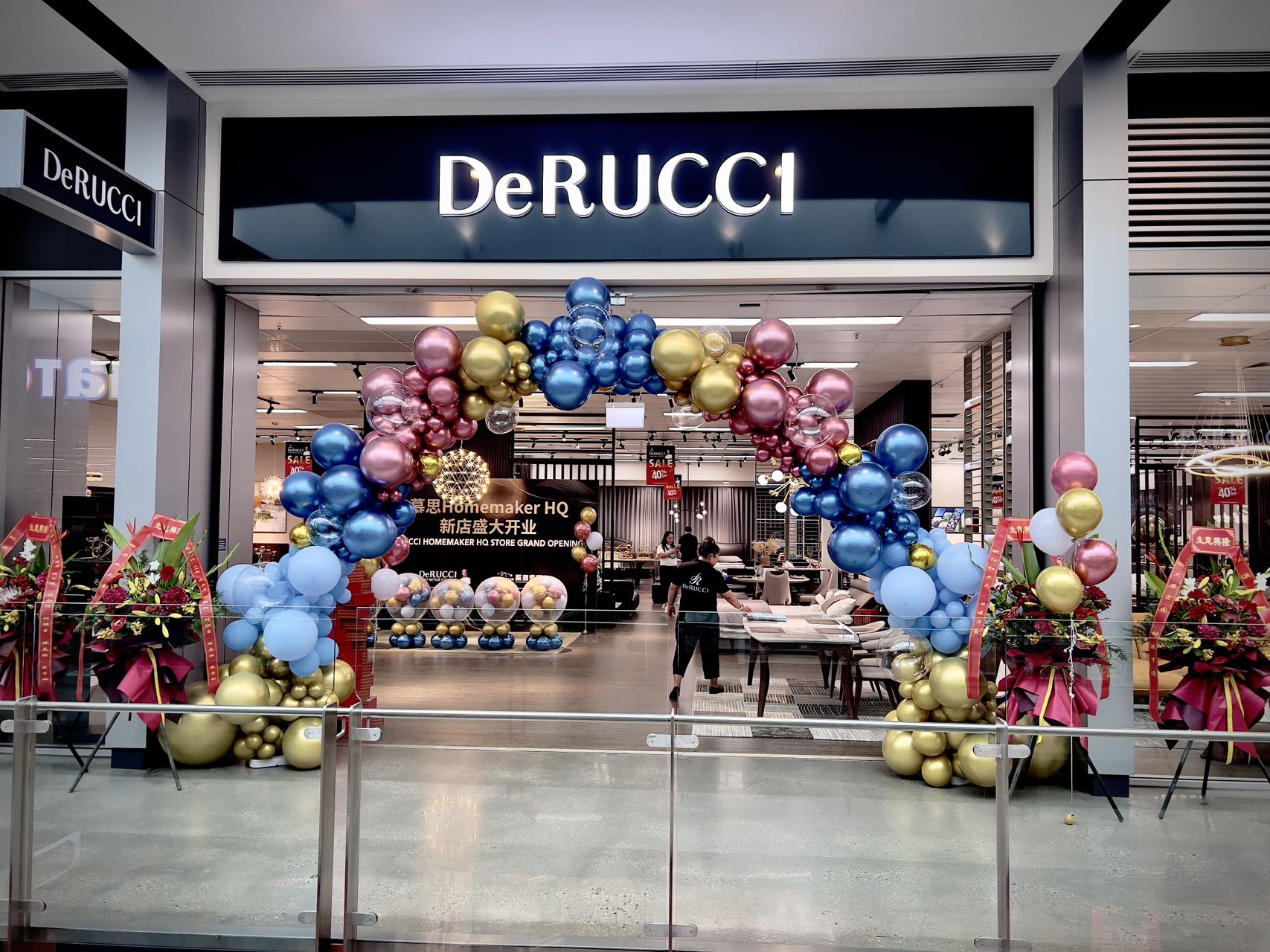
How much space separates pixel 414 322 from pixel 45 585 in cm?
379

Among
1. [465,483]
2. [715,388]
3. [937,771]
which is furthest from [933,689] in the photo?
[465,483]

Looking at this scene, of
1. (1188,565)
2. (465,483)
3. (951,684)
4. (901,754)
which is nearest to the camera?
(901,754)

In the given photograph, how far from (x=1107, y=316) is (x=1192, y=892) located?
3.11 meters

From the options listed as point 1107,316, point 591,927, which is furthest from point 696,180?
point 591,927

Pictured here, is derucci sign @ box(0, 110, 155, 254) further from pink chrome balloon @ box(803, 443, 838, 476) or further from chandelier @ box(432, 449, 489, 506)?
chandelier @ box(432, 449, 489, 506)

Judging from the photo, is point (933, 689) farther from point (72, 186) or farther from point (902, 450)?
point (72, 186)

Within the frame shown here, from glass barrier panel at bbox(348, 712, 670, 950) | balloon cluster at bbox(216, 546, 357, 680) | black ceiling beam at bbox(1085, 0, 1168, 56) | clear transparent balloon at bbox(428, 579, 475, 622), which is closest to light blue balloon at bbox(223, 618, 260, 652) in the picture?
balloon cluster at bbox(216, 546, 357, 680)

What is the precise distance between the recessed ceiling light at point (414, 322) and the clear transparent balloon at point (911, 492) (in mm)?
3819

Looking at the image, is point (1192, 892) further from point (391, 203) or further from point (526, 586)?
point (526, 586)

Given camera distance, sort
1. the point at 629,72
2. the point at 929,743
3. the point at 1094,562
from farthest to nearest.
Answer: the point at 629,72 → the point at 1094,562 → the point at 929,743

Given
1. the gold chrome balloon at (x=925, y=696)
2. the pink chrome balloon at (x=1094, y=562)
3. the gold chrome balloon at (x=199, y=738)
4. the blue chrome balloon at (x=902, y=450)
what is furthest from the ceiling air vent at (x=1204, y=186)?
the gold chrome balloon at (x=199, y=738)

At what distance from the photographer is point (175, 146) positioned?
5.32m

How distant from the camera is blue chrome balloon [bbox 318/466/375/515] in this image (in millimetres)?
4816

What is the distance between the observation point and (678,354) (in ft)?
15.2
